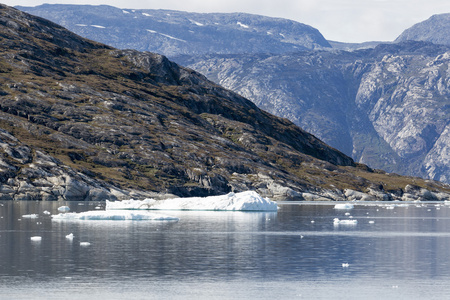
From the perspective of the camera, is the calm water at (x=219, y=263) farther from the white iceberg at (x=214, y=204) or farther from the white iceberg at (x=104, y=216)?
the white iceberg at (x=214, y=204)

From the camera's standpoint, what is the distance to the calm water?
53.4m

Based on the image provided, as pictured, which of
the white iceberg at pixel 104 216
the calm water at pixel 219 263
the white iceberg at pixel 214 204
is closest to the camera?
the calm water at pixel 219 263

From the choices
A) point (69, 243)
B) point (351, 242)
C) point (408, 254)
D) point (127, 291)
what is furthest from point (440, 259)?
point (69, 243)

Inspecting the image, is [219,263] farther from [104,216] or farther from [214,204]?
[214,204]

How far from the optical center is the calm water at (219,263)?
53.4m

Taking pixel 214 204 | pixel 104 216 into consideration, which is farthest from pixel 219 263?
pixel 214 204

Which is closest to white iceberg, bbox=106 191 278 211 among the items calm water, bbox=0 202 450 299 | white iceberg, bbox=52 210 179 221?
white iceberg, bbox=52 210 179 221

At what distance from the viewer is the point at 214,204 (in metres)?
174

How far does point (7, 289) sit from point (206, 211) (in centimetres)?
12839

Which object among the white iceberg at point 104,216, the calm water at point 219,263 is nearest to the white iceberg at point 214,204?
the white iceberg at point 104,216

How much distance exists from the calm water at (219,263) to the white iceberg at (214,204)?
5368cm

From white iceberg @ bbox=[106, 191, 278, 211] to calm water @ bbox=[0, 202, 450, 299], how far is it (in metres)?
53.7

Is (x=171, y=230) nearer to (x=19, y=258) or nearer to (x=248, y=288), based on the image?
(x=19, y=258)

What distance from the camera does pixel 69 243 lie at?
A: 84.5 m
